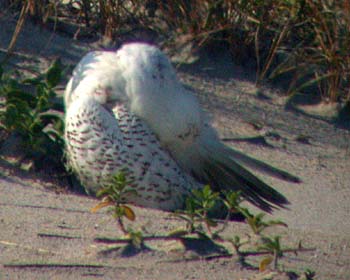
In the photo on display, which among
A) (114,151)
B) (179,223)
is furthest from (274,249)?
(114,151)

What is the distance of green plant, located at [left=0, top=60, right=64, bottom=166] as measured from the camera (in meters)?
4.48

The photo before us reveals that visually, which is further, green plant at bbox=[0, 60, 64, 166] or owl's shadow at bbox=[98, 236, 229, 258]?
green plant at bbox=[0, 60, 64, 166]

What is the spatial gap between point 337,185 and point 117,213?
226 cm

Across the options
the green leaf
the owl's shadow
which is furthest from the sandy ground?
the green leaf

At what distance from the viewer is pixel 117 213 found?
3340 mm

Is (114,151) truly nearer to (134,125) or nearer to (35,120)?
(134,125)

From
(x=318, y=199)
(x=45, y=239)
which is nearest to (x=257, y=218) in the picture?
(x=45, y=239)

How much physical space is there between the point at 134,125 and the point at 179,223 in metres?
0.68

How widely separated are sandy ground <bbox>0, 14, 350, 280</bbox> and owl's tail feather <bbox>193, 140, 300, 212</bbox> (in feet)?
0.38

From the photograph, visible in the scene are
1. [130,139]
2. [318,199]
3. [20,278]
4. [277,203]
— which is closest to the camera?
[20,278]

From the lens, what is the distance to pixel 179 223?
3770 mm

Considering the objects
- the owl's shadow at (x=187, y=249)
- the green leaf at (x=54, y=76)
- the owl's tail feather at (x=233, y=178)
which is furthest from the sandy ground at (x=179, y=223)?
the green leaf at (x=54, y=76)

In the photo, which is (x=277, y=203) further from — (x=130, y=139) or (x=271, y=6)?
(x=271, y=6)

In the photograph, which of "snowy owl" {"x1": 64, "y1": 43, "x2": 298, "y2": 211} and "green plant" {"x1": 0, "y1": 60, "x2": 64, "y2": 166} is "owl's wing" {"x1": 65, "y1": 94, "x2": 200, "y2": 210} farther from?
"green plant" {"x1": 0, "y1": 60, "x2": 64, "y2": 166}
